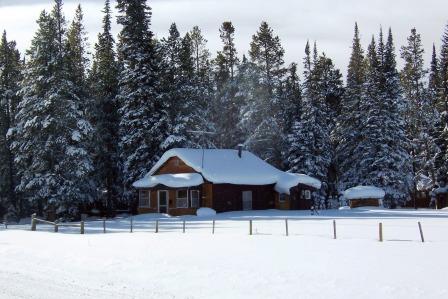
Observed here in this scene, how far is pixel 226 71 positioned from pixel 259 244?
47.6 meters

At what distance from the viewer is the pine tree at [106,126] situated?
53.6 meters

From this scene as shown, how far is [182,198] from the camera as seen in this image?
47688mm

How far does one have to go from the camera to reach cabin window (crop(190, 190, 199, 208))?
47.7 m

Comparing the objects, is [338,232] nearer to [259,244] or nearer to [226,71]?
[259,244]

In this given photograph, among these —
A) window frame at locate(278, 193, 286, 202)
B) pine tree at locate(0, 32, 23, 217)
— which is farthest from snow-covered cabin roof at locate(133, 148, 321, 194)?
pine tree at locate(0, 32, 23, 217)

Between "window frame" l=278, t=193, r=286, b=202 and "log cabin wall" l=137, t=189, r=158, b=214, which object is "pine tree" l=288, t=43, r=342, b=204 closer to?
"window frame" l=278, t=193, r=286, b=202

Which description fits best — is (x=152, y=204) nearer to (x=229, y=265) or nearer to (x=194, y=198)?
(x=194, y=198)

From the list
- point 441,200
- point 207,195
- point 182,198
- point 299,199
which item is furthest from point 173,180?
point 441,200

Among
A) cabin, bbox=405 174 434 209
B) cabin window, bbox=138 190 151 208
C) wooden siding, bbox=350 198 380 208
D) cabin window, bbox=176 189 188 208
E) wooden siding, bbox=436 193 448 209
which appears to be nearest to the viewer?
cabin window, bbox=176 189 188 208

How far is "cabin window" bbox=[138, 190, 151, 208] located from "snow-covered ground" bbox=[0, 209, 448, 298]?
20.9 m

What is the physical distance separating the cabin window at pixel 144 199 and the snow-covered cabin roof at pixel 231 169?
56.7 inches

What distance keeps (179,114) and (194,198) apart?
9.74 meters

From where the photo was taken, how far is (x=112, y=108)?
5528 centimetres

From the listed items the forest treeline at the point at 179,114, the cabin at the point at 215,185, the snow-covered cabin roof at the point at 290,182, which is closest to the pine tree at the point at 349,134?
the forest treeline at the point at 179,114
